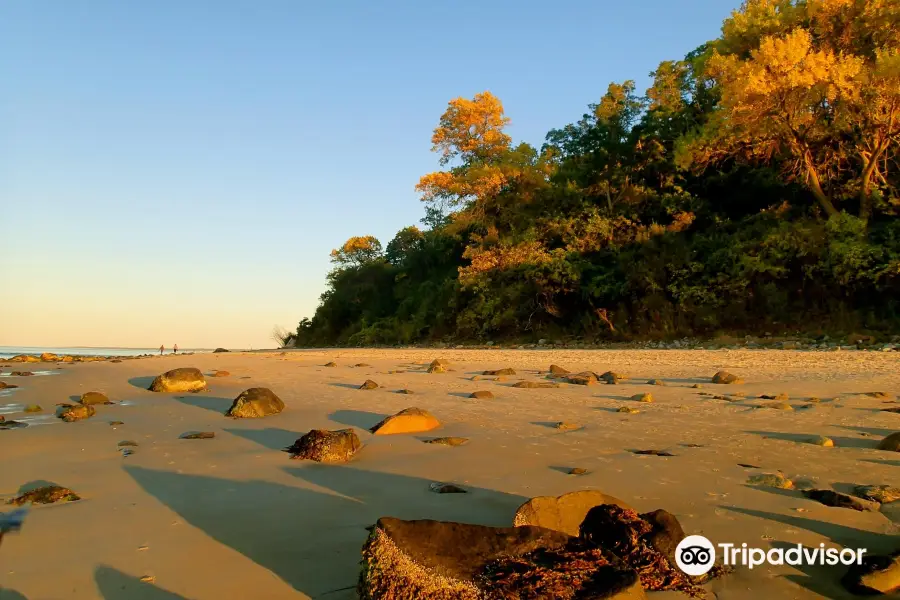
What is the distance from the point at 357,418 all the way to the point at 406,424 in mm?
891

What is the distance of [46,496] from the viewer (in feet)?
9.14

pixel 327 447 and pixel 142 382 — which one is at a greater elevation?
pixel 142 382

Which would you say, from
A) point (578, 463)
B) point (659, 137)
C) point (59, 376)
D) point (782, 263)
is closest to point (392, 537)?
point (578, 463)

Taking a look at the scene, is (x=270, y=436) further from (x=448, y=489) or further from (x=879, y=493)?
(x=879, y=493)

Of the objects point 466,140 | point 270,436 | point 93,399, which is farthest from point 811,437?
point 466,140

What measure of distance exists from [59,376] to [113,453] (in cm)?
730

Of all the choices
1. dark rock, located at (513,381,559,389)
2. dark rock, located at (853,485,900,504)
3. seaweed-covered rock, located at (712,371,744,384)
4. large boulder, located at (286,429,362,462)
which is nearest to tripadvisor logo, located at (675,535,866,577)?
dark rock, located at (853,485,900,504)

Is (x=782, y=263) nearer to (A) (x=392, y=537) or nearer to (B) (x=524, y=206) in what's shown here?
(B) (x=524, y=206)

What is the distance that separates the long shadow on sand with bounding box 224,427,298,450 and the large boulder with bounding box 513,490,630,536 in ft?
7.52

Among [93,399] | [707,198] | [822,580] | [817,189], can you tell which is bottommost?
[822,580]

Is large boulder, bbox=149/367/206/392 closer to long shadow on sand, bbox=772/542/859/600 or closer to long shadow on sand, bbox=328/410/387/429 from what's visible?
long shadow on sand, bbox=328/410/387/429

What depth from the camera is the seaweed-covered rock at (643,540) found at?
185cm

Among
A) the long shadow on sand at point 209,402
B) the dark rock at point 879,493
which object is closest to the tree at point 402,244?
the long shadow on sand at point 209,402

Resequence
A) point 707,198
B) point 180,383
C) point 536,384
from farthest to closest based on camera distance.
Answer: point 707,198, point 180,383, point 536,384
